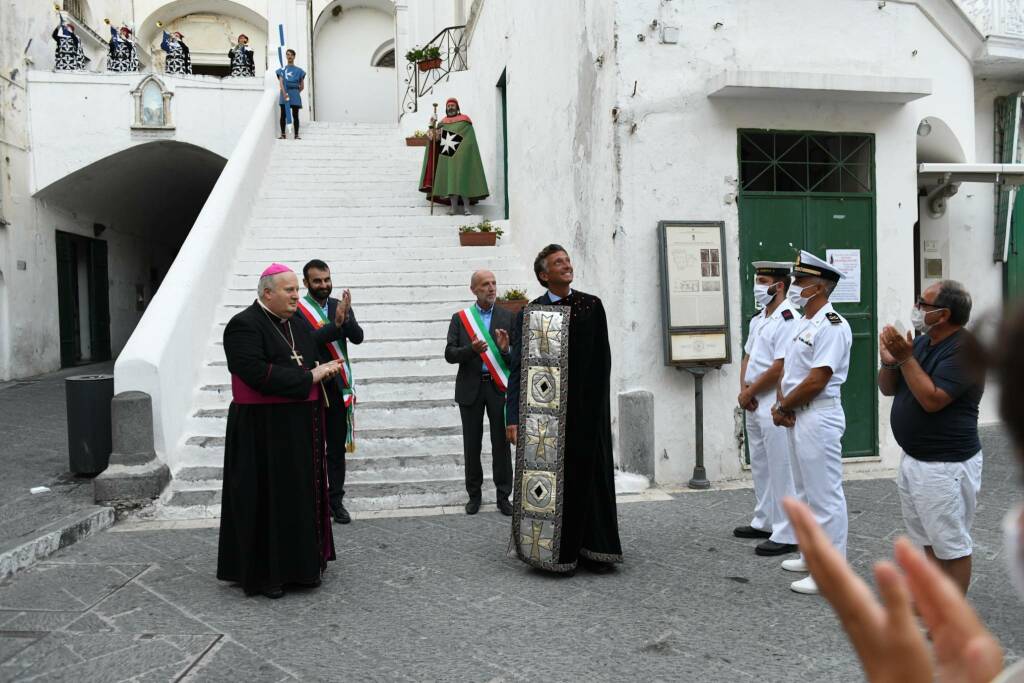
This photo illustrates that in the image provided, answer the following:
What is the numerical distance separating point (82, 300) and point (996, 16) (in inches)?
661

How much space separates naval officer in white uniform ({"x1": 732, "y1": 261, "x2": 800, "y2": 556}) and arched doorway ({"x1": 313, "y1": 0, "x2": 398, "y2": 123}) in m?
18.4

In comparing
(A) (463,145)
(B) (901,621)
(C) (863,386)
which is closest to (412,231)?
(A) (463,145)

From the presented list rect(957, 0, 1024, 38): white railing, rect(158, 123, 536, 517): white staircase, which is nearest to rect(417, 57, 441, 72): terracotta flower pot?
rect(158, 123, 536, 517): white staircase

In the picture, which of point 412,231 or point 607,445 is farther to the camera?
point 412,231

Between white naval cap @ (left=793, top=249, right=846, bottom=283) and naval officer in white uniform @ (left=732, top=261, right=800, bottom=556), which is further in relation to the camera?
naval officer in white uniform @ (left=732, top=261, right=800, bottom=556)

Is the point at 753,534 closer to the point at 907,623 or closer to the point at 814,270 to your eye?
the point at 814,270

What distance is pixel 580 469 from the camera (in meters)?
4.85

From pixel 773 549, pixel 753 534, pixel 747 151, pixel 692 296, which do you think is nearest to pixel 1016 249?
pixel 747 151

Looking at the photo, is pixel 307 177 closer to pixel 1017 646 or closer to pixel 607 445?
pixel 607 445

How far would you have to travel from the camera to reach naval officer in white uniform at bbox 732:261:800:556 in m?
5.16

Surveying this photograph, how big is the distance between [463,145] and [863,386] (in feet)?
21.7

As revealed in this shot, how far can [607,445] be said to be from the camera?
4.93m

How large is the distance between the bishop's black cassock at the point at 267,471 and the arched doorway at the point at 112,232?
12656 mm

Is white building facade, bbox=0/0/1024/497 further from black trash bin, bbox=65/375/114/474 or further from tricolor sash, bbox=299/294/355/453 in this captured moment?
tricolor sash, bbox=299/294/355/453
